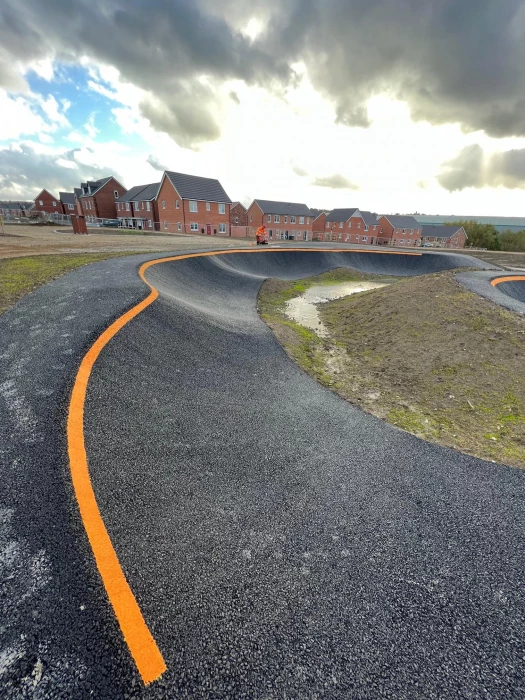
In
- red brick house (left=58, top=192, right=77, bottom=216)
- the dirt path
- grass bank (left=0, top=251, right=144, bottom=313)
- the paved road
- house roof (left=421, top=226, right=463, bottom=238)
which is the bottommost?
the paved road

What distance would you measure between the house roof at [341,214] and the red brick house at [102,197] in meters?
47.6

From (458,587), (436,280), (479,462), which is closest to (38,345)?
(458,587)

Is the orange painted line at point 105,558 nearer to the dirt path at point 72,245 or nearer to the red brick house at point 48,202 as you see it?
the dirt path at point 72,245

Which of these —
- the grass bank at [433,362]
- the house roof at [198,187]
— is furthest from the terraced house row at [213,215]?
the grass bank at [433,362]

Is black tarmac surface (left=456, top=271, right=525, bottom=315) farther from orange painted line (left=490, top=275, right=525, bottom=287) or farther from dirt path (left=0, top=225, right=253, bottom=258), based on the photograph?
dirt path (left=0, top=225, right=253, bottom=258)

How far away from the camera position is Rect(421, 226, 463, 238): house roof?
8081 cm

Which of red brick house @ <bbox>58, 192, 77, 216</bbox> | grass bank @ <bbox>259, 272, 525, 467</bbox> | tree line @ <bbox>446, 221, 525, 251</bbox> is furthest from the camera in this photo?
red brick house @ <bbox>58, 192, 77, 216</bbox>

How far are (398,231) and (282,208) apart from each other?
109 feet

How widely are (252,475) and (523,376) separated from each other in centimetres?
736

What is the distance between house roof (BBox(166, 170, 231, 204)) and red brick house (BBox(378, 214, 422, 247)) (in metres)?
47.0

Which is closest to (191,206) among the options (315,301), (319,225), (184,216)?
(184,216)

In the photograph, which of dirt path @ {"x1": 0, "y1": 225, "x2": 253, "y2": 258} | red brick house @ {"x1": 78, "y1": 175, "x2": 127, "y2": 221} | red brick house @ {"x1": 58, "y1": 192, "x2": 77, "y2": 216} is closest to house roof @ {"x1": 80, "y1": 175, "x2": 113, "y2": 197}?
red brick house @ {"x1": 78, "y1": 175, "x2": 127, "y2": 221}

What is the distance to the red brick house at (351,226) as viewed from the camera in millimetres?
74562

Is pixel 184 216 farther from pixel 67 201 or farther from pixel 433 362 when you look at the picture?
pixel 67 201
